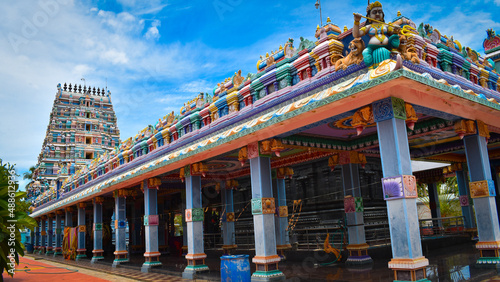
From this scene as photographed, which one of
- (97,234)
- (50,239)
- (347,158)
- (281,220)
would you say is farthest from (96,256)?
(347,158)

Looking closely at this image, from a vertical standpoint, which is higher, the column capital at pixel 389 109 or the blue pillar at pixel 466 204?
the column capital at pixel 389 109

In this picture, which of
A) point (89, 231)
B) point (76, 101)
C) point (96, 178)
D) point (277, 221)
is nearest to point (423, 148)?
point (277, 221)

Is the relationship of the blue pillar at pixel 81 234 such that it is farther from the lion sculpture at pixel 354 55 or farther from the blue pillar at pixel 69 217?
the lion sculpture at pixel 354 55

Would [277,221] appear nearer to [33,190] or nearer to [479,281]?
[479,281]

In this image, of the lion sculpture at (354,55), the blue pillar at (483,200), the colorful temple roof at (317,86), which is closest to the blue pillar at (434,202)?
the colorful temple roof at (317,86)

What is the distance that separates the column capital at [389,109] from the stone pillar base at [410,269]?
8.04 ft

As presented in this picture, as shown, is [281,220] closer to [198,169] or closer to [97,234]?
[198,169]

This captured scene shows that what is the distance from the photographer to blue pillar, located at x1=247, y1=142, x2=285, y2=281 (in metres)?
9.03

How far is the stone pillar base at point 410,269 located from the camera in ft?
20.2

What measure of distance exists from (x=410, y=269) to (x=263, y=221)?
3.79 metres

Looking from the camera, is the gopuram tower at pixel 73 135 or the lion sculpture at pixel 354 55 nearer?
the lion sculpture at pixel 354 55

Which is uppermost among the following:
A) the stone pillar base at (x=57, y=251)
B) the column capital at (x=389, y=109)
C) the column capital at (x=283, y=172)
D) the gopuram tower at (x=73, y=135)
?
the gopuram tower at (x=73, y=135)

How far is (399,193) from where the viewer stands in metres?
6.43

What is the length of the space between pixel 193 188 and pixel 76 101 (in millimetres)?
37503
